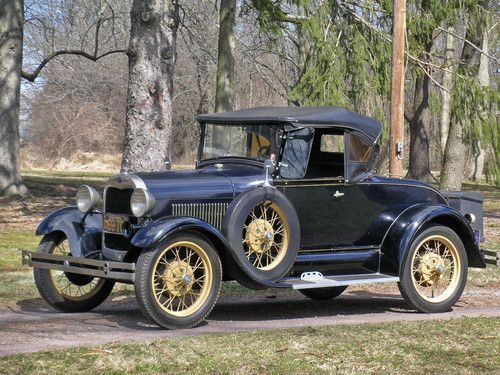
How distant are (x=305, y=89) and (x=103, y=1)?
33.5ft

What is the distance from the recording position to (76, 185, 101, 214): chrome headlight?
10016 millimetres

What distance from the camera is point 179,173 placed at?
9633mm

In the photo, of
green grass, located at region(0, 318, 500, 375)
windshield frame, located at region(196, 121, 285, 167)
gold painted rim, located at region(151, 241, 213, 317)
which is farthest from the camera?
windshield frame, located at region(196, 121, 285, 167)

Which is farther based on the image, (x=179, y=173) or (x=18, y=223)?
(x=18, y=223)

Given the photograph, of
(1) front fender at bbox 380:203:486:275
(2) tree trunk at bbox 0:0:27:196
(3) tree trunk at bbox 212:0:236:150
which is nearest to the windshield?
(1) front fender at bbox 380:203:486:275

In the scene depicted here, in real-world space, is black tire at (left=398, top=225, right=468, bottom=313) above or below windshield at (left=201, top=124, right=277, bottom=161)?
below

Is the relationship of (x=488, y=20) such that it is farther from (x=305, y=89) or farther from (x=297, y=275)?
(x=297, y=275)

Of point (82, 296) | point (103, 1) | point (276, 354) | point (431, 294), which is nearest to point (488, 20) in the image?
point (103, 1)

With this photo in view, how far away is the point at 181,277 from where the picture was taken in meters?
8.91

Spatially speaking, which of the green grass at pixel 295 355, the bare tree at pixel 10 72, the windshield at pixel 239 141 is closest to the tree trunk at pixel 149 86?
the windshield at pixel 239 141

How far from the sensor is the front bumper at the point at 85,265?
8.79m

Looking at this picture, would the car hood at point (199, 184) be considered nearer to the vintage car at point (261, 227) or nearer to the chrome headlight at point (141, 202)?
the vintage car at point (261, 227)

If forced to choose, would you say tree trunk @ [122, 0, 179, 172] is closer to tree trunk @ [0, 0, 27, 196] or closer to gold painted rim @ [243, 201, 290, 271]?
gold painted rim @ [243, 201, 290, 271]

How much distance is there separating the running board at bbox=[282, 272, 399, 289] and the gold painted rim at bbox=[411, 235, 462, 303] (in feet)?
1.25
